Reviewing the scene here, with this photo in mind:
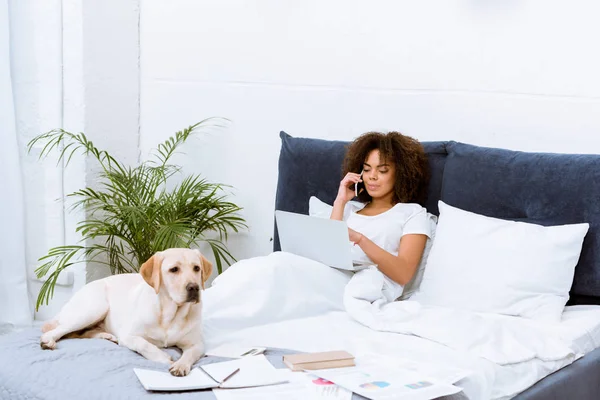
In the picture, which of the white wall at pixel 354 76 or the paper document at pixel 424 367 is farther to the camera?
the white wall at pixel 354 76

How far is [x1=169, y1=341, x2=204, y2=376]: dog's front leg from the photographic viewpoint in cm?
213

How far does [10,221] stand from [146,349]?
85.1 inches

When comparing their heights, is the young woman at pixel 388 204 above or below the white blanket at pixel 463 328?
above

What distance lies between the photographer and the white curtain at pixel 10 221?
4047 mm

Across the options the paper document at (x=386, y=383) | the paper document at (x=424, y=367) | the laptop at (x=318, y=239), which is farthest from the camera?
the laptop at (x=318, y=239)

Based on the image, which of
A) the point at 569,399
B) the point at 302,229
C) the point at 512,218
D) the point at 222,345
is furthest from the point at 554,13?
the point at 222,345

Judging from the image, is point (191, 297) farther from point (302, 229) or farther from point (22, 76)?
point (22, 76)

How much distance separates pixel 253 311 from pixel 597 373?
1.07 metres

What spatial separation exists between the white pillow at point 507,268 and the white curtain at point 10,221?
2225 mm

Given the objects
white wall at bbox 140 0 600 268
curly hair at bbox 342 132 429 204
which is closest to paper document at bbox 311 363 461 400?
curly hair at bbox 342 132 429 204

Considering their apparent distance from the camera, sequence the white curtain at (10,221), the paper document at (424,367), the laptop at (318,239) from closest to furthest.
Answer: the paper document at (424,367) < the laptop at (318,239) < the white curtain at (10,221)

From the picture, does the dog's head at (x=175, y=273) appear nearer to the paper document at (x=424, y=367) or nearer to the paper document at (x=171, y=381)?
the paper document at (x=171, y=381)

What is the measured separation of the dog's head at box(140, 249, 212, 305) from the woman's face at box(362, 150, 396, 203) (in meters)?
1.05

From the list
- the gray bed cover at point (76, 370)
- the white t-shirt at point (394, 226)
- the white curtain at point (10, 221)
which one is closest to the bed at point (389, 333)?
the gray bed cover at point (76, 370)
